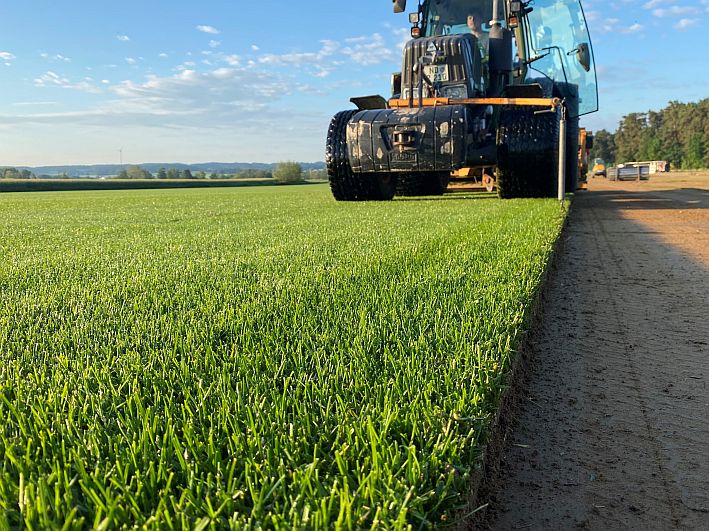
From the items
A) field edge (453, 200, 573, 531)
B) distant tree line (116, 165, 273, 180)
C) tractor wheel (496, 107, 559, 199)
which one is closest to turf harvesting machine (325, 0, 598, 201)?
tractor wheel (496, 107, 559, 199)

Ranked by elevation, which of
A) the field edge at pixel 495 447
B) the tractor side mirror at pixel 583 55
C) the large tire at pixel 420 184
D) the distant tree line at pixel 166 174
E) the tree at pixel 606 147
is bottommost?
the field edge at pixel 495 447

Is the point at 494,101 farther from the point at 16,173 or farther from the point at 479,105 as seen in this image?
the point at 16,173

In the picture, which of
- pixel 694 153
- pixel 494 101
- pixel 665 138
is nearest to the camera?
pixel 494 101

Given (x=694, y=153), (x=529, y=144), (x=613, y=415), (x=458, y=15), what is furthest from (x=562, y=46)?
(x=694, y=153)

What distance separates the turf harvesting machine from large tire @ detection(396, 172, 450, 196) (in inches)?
41.7

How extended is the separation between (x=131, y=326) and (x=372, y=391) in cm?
101

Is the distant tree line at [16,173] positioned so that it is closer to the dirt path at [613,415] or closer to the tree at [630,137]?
the dirt path at [613,415]

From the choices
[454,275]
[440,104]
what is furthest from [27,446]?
[440,104]

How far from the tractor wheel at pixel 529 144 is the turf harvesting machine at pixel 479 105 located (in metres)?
0.01

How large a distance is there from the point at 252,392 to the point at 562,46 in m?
9.15

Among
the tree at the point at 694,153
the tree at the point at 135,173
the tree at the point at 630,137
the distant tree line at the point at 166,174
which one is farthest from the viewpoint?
the tree at the point at 630,137

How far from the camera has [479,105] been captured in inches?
314

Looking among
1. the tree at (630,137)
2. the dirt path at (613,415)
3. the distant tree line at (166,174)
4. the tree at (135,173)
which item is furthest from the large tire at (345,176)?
the tree at (630,137)

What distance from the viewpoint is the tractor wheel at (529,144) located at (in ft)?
25.9
